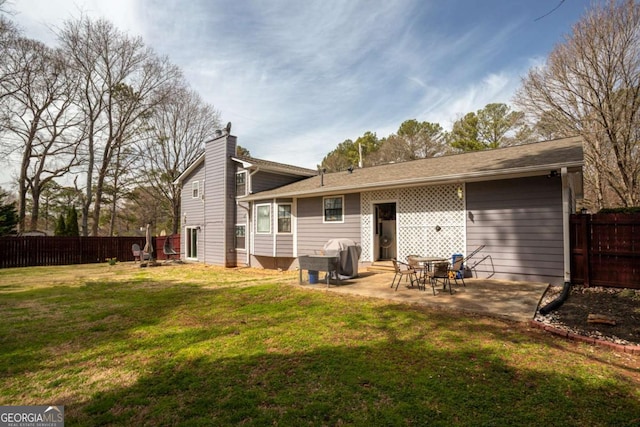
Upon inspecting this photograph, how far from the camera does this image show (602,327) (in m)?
4.62

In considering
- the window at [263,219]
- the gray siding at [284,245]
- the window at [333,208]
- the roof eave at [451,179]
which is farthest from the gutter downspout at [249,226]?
the window at [333,208]

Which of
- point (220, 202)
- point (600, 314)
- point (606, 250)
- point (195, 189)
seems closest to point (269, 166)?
point (220, 202)

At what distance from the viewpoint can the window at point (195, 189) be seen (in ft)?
57.8

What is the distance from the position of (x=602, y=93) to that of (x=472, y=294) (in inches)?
523

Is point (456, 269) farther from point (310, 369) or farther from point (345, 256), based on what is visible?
point (310, 369)

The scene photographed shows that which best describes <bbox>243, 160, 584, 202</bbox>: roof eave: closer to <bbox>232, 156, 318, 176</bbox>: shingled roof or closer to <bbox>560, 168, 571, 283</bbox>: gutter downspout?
<bbox>560, 168, 571, 283</bbox>: gutter downspout

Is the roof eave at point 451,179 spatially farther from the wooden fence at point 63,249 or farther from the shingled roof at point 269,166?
the wooden fence at point 63,249

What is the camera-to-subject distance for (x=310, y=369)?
355 cm

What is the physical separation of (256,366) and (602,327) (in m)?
4.92

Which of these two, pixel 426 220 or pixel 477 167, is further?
pixel 426 220

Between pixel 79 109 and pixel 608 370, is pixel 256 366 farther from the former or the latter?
pixel 79 109

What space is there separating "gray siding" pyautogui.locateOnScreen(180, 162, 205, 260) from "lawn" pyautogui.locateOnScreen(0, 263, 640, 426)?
11160 millimetres

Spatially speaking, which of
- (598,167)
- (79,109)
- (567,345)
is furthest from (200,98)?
(567,345)

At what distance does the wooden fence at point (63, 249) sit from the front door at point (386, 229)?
1448cm
